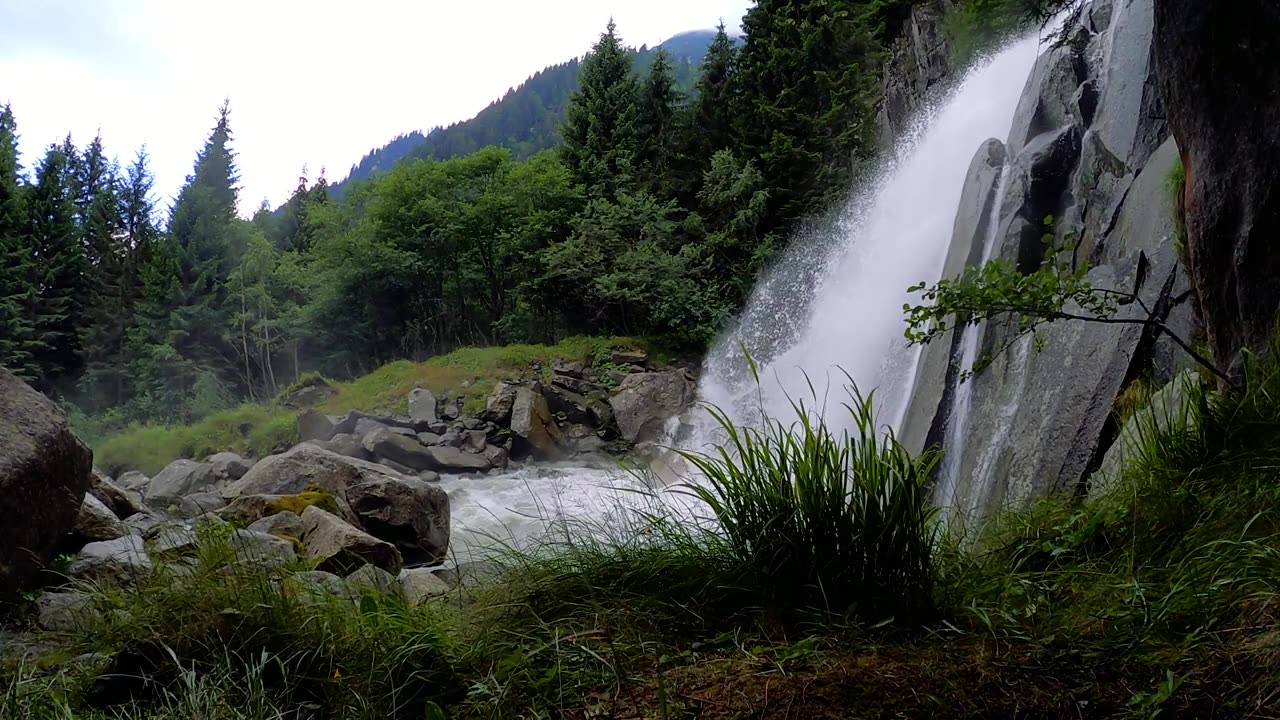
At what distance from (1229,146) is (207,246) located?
38.1 meters

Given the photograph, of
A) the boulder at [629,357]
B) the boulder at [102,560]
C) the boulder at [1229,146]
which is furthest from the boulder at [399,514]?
the boulder at [629,357]

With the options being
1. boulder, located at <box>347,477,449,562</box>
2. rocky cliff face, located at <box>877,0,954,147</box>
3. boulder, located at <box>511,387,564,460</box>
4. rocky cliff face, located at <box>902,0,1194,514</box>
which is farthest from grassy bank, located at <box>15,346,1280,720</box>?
rocky cliff face, located at <box>877,0,954,147</box>

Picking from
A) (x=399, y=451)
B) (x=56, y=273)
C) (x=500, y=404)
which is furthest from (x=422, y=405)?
(x=56, y=273)

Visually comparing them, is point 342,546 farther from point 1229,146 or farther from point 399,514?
point 1229,146

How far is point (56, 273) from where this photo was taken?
28609 millimetres

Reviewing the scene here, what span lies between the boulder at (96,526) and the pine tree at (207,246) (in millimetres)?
28896

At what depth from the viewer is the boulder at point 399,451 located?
16438mm

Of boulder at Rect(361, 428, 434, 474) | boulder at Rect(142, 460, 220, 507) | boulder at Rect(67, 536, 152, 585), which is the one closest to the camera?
boulder at Rect(67, 536, 152, 585)

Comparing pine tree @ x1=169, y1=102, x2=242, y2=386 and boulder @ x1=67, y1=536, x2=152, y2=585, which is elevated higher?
pine tree @ x1=169, y1=102, x2=242, y2=386

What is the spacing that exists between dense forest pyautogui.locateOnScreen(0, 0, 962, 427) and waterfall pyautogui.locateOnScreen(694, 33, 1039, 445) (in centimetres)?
134

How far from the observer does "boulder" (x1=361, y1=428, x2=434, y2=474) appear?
16.4 meters

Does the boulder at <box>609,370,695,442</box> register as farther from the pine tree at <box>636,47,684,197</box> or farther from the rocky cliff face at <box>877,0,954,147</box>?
the pine tree at <box>636,47,684,197</box>

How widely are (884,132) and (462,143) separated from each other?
247 ft

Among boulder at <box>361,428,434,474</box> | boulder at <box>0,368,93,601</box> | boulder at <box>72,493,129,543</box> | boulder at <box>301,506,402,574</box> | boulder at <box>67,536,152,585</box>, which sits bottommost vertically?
boulder at <box>361,428,434,474</box>
